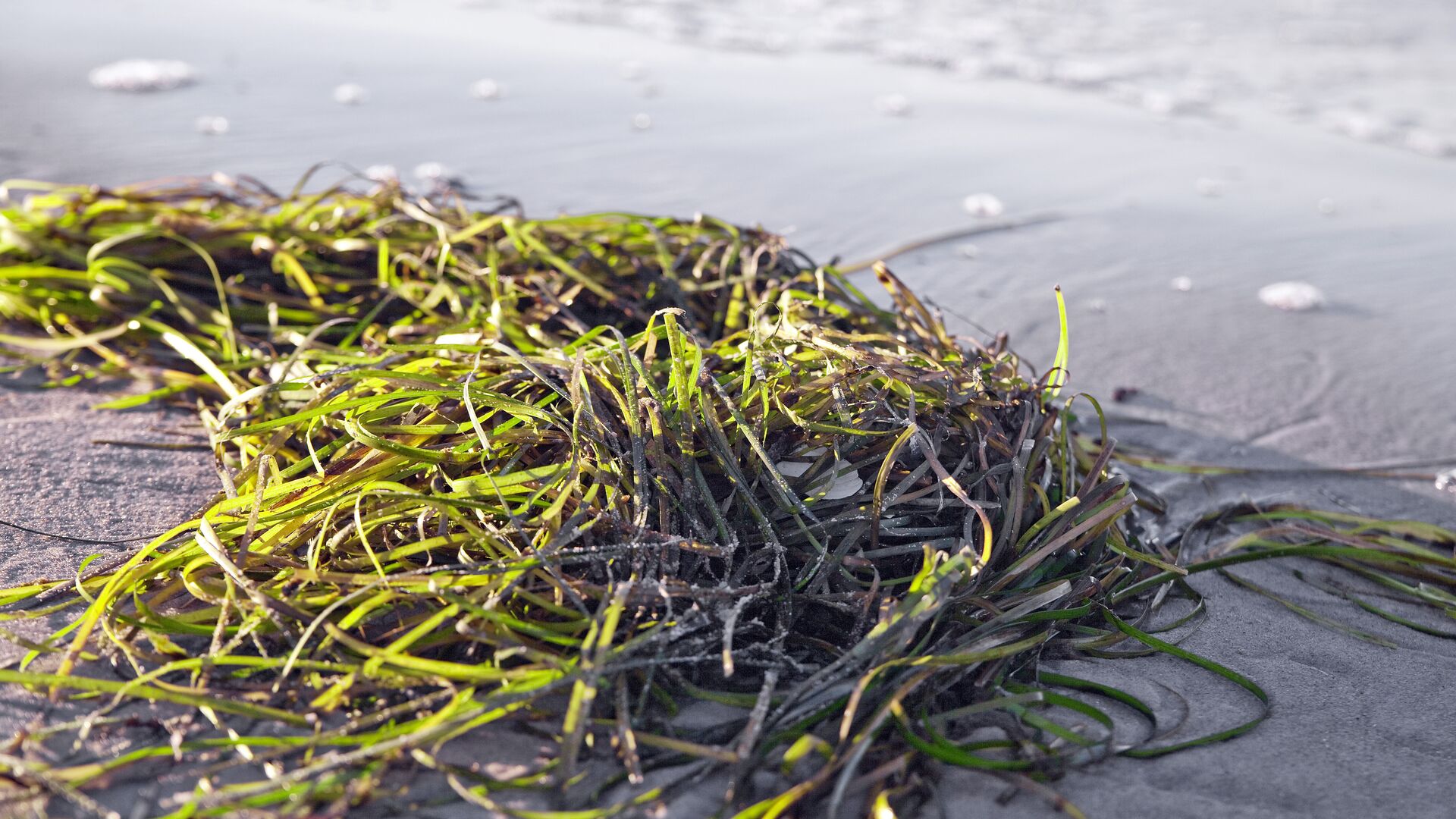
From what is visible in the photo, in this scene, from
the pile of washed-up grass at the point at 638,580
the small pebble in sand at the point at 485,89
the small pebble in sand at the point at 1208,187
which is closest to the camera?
the pile of washed-up grass at the point at 638,580

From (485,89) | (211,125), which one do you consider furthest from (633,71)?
(211,125)

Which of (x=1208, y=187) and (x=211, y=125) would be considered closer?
(x=211, y=125)

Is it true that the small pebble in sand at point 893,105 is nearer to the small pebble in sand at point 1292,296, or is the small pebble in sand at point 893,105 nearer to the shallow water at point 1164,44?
the shallow water at point 1164,44

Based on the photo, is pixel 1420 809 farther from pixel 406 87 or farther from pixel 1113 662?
pixel 406 87

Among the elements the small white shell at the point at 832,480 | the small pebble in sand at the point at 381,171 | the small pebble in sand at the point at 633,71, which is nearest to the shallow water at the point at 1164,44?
the small pebble in sand at the point at 633,71

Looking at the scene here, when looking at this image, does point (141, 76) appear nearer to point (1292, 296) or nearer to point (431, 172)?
point (431, 172)

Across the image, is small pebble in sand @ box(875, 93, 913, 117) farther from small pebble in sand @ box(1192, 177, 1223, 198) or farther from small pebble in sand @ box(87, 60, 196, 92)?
small pebble in sand @ box(87, 60, 196, 92)
